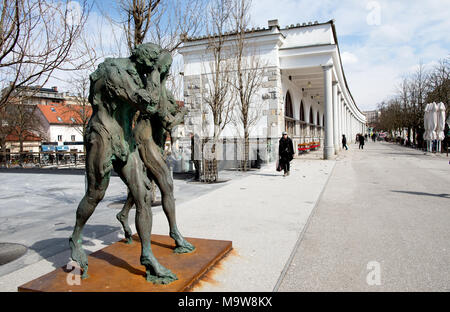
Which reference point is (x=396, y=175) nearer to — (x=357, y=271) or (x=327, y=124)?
(x=327, y=124)

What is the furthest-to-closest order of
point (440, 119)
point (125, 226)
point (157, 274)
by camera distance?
point (440, 119)
point (125, 226)
point (157, 274)

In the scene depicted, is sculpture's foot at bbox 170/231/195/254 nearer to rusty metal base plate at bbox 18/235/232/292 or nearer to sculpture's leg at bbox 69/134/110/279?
rusty metal base plate at bbox 18/235/232/292

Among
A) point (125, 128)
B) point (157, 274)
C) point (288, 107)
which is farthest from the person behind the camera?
point (288, 107)

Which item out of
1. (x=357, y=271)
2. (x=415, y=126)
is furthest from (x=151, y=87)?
(x=415, y=126)

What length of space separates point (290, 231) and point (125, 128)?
3.21 m

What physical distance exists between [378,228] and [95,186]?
14.9 feet

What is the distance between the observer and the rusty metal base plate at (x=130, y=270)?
9.64ft

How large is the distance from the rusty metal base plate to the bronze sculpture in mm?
141

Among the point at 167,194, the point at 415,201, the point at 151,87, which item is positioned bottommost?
the point at 415,201

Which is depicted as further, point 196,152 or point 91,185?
point 196,152

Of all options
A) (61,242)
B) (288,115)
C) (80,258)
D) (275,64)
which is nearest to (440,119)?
(288,115)

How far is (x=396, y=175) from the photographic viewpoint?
12961 millimetres

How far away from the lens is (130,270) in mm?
3369

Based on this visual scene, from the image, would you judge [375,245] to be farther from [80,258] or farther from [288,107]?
[288,107]
